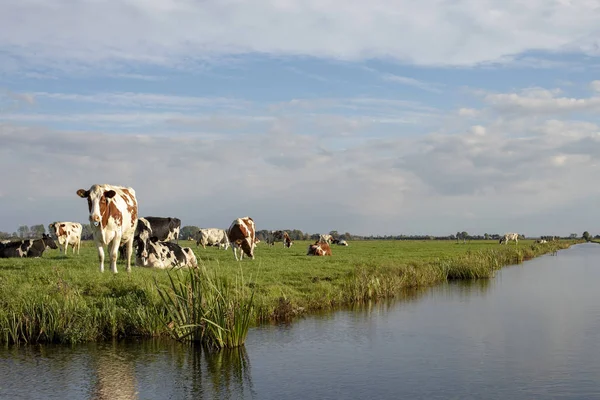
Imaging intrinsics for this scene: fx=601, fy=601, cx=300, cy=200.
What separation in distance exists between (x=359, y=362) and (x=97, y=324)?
6189mm

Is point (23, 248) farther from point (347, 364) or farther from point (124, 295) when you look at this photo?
point (347, 364)

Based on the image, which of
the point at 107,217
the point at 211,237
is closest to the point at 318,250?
the point at 211,237

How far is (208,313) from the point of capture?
12.9 metres

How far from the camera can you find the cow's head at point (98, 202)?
1875cm

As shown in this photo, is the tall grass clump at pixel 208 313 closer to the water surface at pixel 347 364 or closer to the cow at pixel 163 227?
the water surface at pixel 347 364

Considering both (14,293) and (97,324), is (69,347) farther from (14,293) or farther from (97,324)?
(14,293)

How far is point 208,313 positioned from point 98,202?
25.6 feet

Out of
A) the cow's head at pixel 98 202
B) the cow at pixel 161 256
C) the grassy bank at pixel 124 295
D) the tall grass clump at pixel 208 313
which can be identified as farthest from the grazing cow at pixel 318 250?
the tall grass clump at pixel 208 313

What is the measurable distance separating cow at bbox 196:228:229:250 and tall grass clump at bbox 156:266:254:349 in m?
33.7

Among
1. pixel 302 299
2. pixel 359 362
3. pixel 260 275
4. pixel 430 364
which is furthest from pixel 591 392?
pixel 260 275

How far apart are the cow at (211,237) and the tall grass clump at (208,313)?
3365 cm

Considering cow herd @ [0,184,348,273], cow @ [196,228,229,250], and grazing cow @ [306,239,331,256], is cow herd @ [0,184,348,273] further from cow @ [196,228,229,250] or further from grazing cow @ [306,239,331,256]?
cow @ [196,228,229,250]

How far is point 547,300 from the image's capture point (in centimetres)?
2364

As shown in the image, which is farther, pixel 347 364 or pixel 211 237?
pixel 211 237
